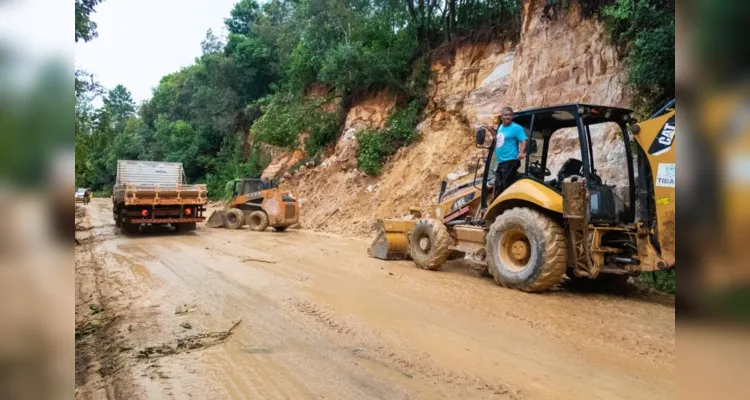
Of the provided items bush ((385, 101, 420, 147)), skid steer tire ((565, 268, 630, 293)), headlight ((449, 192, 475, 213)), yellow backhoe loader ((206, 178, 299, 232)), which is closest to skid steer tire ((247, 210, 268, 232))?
yellow backhoe loader ((206, 178, 299, 232))

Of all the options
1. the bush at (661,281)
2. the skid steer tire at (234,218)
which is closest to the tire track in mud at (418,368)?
the bush at (661,281)

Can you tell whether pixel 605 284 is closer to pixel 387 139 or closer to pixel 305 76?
pixel 387 139

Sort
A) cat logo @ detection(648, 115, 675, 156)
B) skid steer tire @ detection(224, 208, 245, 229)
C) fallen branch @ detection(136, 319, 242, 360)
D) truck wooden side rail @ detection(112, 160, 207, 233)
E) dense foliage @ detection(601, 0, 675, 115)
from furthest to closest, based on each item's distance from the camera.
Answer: skid steer tire @ detection(224, 208, 245, 229) < truck wooden side rail @ detection(112, 160, 207, 233) < dense foliage @ detection(601, 0, 675, 115) < cat logo @ detection(648, 115, 675, 156) < fallen branch @ detection(136, 319, 242, 360)

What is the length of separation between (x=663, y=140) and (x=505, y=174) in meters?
2.38

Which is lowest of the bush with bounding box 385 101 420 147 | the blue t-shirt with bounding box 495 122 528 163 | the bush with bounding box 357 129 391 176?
the blue t-shirt with bounding box 495 122 528 163

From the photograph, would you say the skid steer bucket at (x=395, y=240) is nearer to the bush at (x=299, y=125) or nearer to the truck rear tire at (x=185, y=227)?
the truck rear tire at (x=185, y=227)

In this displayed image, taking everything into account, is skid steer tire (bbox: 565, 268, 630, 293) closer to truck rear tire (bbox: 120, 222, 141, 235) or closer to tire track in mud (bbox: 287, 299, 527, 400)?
tire track in mud (bbox: 287, 299, 527, 400)

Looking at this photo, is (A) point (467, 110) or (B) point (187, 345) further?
(A) point (467, 110)

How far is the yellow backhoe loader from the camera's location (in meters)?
15.8

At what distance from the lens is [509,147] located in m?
7.04

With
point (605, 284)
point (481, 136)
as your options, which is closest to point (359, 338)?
point (481, 136)

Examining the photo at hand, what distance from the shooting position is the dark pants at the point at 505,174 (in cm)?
714

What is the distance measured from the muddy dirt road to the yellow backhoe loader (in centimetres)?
781

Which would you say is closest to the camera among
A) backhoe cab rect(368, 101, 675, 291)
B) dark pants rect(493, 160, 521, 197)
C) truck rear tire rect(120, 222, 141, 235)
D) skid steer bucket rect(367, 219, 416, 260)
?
backhoe cab rect(368, 101, 675, 291)
